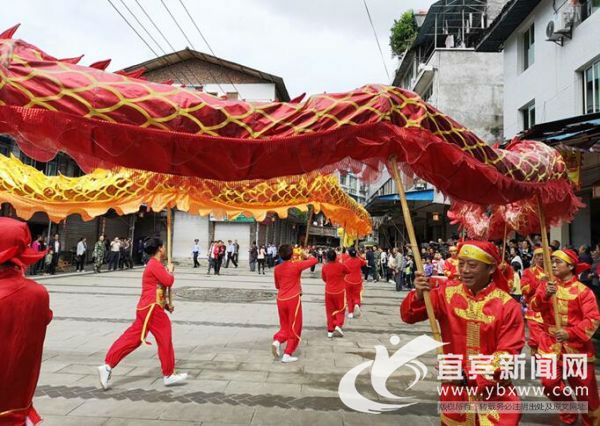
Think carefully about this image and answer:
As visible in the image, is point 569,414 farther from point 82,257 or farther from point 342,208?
point 82,257

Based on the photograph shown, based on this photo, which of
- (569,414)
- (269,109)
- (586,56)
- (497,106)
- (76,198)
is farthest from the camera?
(497,106)

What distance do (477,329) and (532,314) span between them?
116 inches

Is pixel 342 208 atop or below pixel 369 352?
atop

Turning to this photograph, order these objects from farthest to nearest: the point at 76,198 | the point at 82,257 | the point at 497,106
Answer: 1. the point at 497,106
2. the point at 82,257
3. the point at 76,198

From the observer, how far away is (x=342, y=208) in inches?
314

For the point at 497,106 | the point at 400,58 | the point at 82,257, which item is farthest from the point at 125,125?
the point at 400,58

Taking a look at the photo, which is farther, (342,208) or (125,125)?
(342,208)

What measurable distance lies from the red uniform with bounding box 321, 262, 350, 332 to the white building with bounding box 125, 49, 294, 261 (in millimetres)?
17776

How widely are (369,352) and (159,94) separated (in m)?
5.18

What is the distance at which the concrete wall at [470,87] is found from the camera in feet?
65.1

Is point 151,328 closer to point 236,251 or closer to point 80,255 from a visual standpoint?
point 80,255

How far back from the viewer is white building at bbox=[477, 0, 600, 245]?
9.77 m

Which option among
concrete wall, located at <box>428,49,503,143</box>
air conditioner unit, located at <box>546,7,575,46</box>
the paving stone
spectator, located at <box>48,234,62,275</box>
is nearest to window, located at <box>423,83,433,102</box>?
concrete wall, located at <box>428,49,503,143</box>

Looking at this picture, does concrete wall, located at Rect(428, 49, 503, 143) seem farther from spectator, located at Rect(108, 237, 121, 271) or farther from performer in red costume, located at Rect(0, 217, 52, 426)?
performer in red costume, located at Rect(0, 217, 52, 426)
